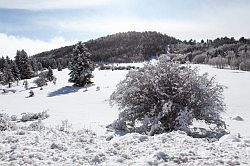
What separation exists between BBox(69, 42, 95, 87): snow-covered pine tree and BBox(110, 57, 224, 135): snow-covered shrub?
4096cm

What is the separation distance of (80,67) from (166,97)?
4313 cm

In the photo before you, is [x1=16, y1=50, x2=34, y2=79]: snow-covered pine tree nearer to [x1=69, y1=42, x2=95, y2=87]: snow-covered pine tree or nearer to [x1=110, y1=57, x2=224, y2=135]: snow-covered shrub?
[x1=69, y1=42, x2=95, y2=87]: snow-covered pine tree

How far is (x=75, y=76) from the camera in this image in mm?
59562

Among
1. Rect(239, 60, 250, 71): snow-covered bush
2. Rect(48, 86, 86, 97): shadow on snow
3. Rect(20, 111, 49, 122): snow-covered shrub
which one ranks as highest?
Rect(239, 60, 250, 71): snow-covered bush

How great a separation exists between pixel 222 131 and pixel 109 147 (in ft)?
22.9

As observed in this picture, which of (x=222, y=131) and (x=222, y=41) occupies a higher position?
(x=222, y=41)

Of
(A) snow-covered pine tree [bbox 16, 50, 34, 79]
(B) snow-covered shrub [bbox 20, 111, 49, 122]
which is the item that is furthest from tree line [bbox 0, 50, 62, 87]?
(B) snow-covered shrub [bbox 20, 111, 49, 122]

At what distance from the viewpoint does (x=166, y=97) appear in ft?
59.1

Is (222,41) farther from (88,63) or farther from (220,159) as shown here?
(220,159)

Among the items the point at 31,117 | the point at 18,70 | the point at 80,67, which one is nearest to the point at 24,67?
the point at 18,70

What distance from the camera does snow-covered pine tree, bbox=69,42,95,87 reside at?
195 feet

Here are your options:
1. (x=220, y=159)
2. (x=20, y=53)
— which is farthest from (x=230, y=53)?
(x=220, y=159)

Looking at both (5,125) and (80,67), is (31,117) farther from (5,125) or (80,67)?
(80,67)

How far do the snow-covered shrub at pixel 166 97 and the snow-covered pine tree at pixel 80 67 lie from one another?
41.0 metres
